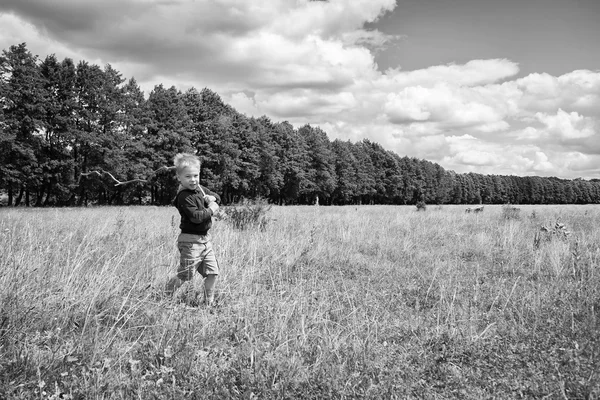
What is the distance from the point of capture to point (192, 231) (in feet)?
14.6

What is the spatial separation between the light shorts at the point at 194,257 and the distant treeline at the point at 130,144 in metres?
12.6

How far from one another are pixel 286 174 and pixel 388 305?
47.5 m

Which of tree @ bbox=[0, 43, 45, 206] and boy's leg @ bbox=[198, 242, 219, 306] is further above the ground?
tree @ bbox=[0, 43, 45, 206]

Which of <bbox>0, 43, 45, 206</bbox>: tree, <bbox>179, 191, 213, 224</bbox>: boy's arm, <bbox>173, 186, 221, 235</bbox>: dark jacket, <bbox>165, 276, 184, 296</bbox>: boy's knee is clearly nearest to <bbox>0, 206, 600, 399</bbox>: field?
<bbox>165, 276, 184, 296</bbox>: boy's knee

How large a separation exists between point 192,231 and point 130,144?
32.8 metres

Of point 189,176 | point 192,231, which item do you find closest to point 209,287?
point 192,231

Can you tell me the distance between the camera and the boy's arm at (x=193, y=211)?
168 inches

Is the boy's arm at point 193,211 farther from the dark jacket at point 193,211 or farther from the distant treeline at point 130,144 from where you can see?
the distant treeline at point 130,144

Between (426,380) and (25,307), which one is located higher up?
(25,307)

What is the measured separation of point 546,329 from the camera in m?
3.76

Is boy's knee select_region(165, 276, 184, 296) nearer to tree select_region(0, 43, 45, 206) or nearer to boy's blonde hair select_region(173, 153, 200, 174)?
boy's blonde hair select_region(173, 153, 200, 174)

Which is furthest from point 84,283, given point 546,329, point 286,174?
point 286,174

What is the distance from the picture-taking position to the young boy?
14.3 feet

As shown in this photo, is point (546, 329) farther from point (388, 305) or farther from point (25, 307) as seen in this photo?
point (25, 307)
